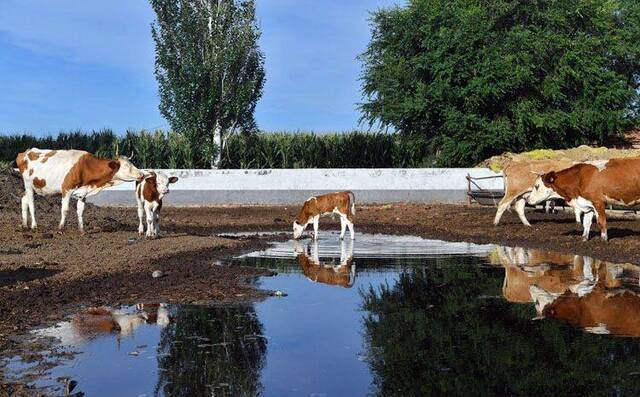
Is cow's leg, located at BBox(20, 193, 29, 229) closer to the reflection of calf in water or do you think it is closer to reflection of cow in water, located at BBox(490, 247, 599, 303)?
the reflection of calf in water

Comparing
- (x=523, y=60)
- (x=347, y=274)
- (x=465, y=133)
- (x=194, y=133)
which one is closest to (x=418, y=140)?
(x=465, y=133)

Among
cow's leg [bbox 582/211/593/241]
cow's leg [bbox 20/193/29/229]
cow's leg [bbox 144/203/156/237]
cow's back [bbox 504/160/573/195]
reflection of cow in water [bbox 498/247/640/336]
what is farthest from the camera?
cow's back [bbox 504/160/573/195]

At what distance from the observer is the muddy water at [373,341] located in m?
7.31

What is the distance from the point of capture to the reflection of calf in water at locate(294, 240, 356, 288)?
14.3 m

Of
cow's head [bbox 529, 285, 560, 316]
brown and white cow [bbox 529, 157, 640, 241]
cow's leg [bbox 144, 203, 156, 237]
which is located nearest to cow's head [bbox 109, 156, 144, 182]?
cow's leg [bbox 144, 203, 156, 237]

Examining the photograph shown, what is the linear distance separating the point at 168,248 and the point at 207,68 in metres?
29.7

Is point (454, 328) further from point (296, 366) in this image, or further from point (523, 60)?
point (523, 60)

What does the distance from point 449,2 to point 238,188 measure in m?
18.0

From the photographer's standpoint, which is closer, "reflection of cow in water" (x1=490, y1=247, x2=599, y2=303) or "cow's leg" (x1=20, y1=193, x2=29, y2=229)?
"reflection of cow in water" (x1=490, y1=247, x2=599, y2=303)

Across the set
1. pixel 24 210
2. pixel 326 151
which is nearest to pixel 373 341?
pixel 24 210

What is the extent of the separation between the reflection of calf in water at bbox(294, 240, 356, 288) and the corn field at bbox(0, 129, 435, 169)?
28266 millimetres

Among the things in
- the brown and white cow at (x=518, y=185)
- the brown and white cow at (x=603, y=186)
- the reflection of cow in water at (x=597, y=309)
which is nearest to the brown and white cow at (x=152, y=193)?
the brown and white cow at (x=603, y=186)

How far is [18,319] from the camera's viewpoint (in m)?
10.1

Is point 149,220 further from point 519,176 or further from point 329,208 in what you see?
point 519,176
